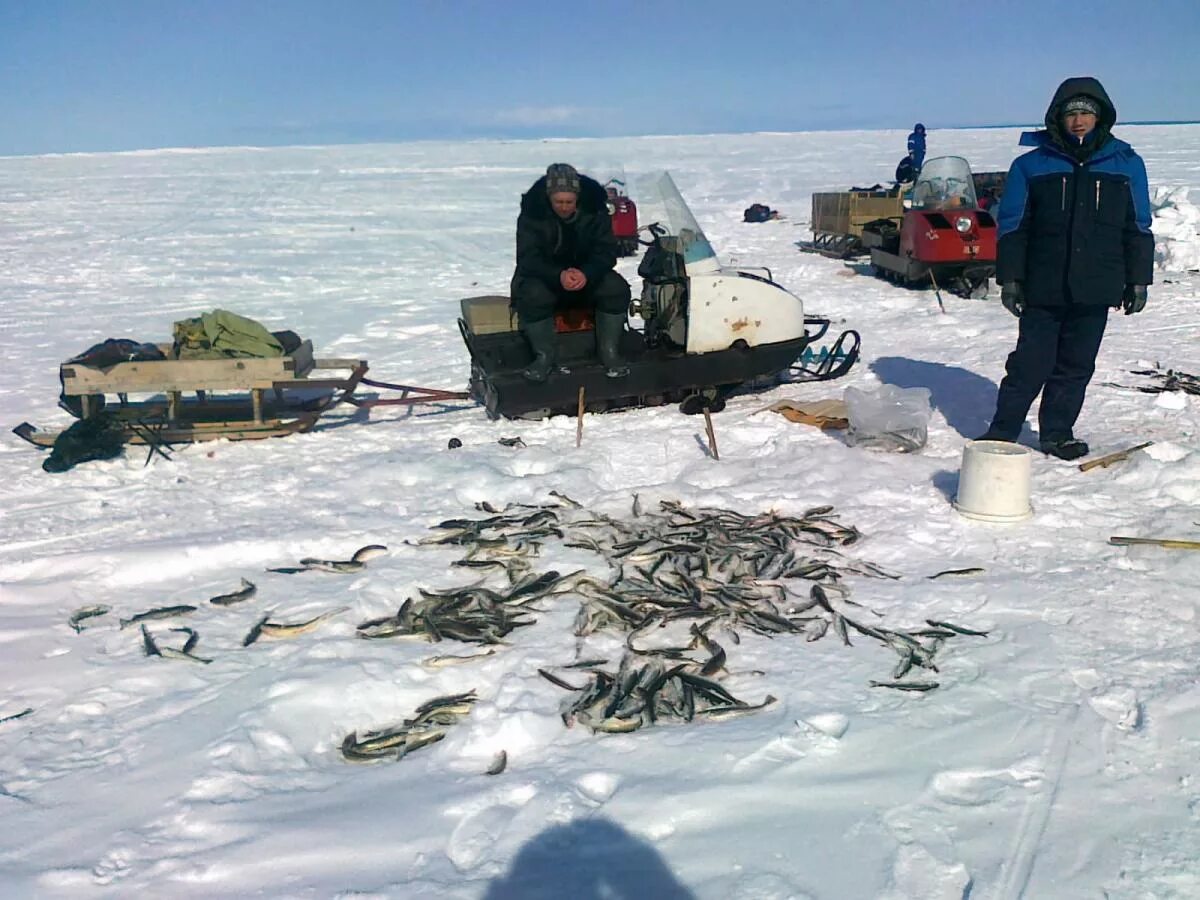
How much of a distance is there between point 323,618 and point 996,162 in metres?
43.4

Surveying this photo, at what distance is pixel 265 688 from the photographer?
3143 millimetres

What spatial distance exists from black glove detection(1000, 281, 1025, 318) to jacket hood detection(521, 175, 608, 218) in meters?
2.47

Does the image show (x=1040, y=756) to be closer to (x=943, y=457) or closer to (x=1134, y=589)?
(x=1134, y=589)

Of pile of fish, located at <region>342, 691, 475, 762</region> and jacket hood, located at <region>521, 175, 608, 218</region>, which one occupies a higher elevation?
jacket hood, located at <region>521, 175, 608, 218</region>

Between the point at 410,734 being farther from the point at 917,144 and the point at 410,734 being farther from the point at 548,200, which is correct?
the point at 917,144

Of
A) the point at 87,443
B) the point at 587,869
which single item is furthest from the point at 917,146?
the point at 587,869

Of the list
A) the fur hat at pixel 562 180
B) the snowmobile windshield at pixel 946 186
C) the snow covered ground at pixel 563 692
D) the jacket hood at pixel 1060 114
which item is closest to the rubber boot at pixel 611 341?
the snow covered ground at pixel 563 692

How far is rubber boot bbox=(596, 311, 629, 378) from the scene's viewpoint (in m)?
6.08

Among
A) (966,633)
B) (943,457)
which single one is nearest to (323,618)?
(966,633)

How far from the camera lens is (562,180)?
5703 millimetres

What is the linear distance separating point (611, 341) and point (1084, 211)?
284cm

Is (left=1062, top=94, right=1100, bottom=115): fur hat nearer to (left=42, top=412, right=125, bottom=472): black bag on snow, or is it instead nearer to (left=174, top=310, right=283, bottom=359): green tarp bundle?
(left=174, top=310, right=283, bottom=359): green tarp bundle

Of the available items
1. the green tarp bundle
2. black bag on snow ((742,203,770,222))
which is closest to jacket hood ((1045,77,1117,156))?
the green tarp bundle

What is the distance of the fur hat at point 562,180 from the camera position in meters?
5.70
